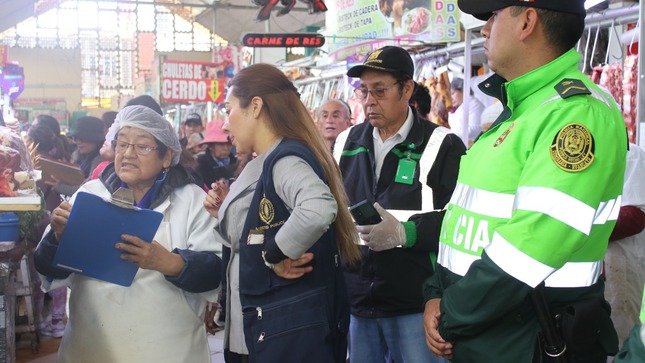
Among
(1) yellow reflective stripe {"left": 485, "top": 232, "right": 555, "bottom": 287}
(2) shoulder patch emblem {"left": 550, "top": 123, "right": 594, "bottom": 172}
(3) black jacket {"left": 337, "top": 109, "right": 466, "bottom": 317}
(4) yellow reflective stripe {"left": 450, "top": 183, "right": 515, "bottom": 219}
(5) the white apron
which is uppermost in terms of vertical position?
(2) shoulder patch emblem {"left": 550, "top": 123, "right": 594, "bottom": 172}

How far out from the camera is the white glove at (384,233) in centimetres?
281

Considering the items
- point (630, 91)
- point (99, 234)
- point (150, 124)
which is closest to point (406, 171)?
point (150, 124)

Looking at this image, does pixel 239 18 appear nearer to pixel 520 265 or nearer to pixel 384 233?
pixel 384 233

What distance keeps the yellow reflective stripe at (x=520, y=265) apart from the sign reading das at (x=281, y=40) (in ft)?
19.5

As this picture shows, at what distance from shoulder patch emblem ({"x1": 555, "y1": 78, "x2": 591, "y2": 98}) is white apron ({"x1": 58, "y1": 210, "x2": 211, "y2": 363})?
5.48 feet

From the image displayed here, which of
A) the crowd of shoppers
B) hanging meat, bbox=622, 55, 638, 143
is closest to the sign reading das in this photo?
hanging meat, bbox=622, 55, 638, 143

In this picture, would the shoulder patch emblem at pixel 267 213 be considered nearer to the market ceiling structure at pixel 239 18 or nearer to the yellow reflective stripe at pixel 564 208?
the yellow reflective stripe at pixel 564 208

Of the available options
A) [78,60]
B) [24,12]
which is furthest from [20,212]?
[78,60]

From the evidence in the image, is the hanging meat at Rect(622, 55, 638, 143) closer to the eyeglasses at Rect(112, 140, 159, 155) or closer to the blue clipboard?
the eyeglasses at Rect(112, 140, 159, 155)

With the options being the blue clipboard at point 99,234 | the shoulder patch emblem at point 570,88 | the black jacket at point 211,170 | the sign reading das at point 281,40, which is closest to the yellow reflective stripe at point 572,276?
the shoulder patch emblem at point 570,88

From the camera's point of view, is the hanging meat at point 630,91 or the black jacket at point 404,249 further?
the hanging meat at point 630,91

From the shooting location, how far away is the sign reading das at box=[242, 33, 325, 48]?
7.53 metres

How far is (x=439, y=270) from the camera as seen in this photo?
2164mm

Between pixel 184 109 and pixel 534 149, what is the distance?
18.1 metres
